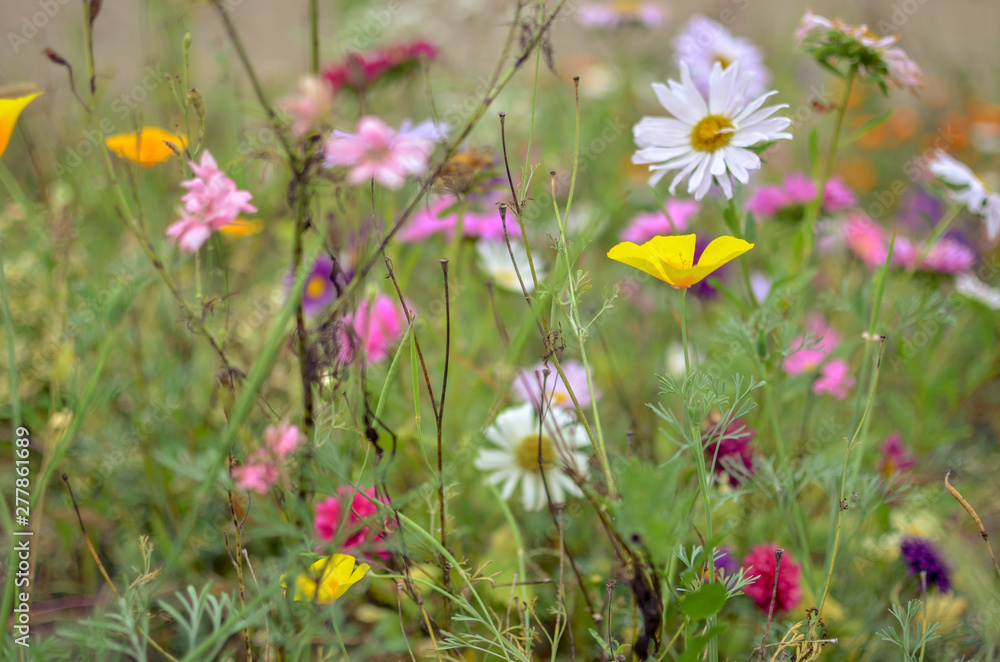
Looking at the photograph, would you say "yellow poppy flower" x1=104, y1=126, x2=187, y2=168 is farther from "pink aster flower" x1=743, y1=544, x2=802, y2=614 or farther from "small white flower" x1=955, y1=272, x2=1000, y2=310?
"small white flower" x1=955, y1=272, x2=1000, y2=310

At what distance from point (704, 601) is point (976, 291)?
743 millimetres

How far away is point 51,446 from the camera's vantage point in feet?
2.13

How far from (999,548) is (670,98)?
779 millimetres

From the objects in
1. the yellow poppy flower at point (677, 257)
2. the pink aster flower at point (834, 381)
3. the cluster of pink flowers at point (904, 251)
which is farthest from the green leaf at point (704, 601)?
the cluster of pink flowers at point (904, 251)

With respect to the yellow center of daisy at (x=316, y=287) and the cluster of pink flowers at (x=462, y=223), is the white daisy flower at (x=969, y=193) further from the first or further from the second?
the yellow center of daisy at (x=316, y=287)

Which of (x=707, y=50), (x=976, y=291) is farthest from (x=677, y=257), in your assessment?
(x=707, y=50)

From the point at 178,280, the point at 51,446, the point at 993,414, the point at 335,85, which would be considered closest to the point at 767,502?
the point at 993,414

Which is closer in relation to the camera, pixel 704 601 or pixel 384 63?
pixel 704 601

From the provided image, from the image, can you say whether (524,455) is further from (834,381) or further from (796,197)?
(796,197)

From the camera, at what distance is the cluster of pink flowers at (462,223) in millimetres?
813

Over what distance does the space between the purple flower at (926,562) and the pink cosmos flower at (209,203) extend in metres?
0.68

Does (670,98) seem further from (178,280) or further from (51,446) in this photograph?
(178,280)

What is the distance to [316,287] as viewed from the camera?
39.6 inches

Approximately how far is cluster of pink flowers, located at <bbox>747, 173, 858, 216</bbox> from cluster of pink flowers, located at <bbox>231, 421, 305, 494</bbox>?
0.65 m
